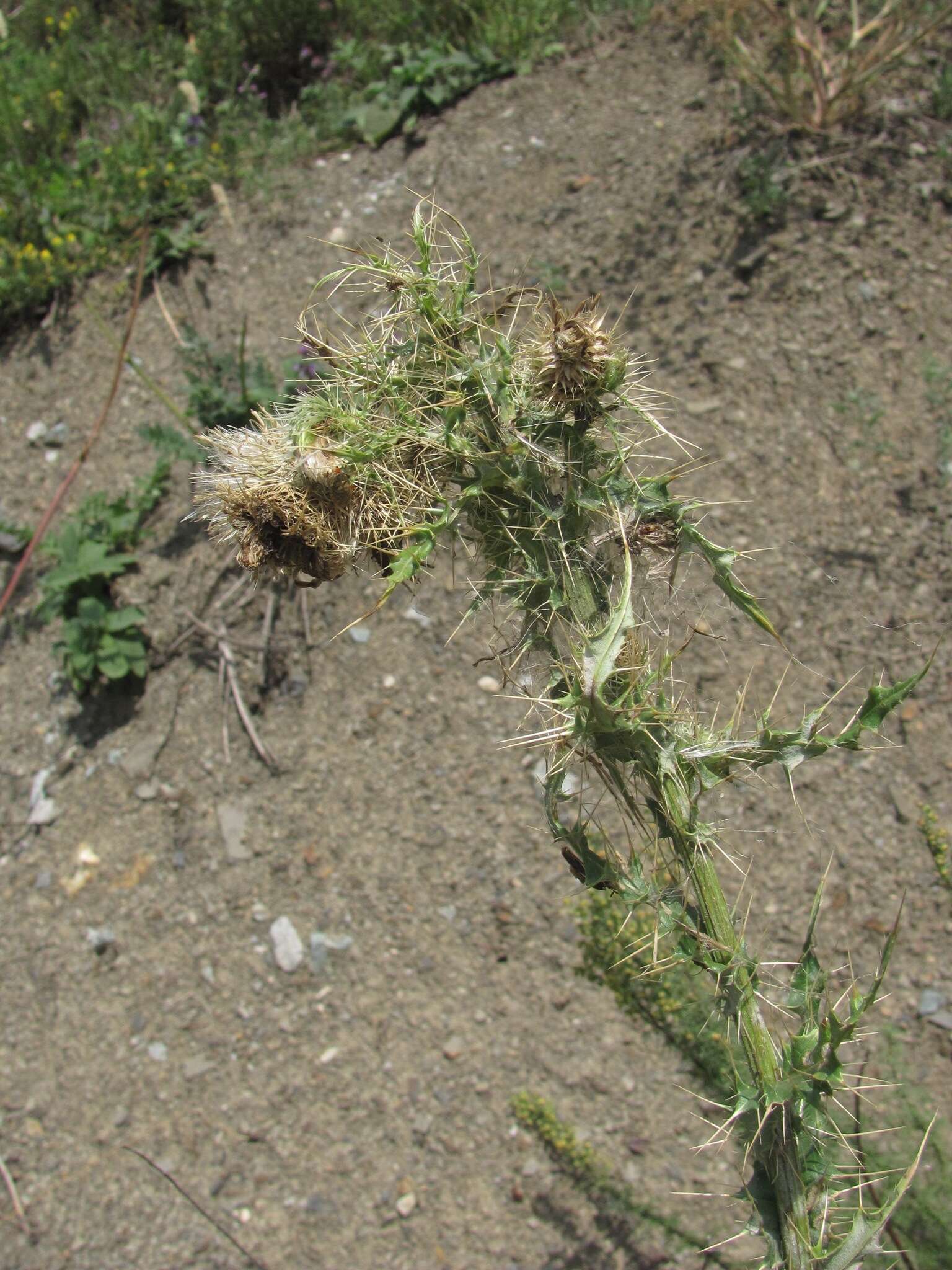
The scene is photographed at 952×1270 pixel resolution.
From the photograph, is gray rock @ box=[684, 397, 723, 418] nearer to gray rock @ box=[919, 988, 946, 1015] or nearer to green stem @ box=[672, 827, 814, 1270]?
gray rock @ box=[919, 988, 946, 1015]

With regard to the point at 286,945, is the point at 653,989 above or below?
above

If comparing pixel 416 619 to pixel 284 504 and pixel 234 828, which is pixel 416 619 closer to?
pixel 234 828

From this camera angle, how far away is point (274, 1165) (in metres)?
2.93

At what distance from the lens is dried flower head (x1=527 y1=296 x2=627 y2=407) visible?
126 centimetres

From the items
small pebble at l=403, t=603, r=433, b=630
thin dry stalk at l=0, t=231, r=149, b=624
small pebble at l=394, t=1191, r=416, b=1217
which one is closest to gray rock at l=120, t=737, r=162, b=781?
thin dry stalk at l=0, t=231, r=149, b=624

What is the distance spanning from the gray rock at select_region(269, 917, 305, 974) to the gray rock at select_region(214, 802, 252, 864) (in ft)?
0.93

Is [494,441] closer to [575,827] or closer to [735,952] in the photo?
[575,827]

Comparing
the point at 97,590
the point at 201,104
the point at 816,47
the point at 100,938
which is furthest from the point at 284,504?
the point at 201,104

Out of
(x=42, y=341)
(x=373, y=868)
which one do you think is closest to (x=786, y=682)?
(x=373, y=868)

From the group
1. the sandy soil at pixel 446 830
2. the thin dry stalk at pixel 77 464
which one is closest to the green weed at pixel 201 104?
the thin dry stalk at pixel 77 464

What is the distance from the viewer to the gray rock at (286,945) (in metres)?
3.19

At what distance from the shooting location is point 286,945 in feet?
10.5

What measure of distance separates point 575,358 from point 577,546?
276 millimetres

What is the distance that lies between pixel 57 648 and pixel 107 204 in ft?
8.67
